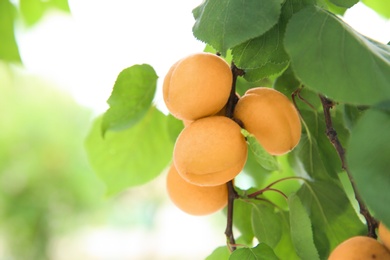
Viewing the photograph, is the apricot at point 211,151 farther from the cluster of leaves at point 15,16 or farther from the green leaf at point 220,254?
the cluster of leaves at point 15,16

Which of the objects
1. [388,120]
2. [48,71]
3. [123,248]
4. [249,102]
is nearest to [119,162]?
[249,102]

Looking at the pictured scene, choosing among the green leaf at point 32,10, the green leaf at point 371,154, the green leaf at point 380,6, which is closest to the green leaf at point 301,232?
the green leaf at point 371,154

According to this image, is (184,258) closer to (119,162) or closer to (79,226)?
(79,226)

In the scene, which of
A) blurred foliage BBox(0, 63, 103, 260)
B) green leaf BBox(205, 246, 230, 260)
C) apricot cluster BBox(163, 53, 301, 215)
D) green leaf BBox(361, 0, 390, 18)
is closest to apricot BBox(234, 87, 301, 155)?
apricot cluster BBox(163, 53, 301, 215)

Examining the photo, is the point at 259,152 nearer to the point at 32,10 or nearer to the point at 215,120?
the point at 215,120

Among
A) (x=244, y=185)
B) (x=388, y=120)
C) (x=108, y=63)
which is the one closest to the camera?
(x=388, y=120)

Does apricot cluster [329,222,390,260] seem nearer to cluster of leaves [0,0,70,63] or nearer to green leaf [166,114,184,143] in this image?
green leaf [166,114,184,143]

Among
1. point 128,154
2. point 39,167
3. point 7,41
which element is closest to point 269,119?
point 128,154
